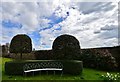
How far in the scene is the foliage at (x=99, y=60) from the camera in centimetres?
1730

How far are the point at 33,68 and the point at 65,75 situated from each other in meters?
1.90

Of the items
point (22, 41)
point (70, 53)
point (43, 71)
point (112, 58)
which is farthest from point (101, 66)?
point (22, 41)

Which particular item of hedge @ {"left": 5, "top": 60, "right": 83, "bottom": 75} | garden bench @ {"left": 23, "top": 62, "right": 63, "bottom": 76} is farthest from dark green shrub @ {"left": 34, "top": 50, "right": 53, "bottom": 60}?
hedge @ {"left": 5, "top": 60, "right": 83, "bottom": 75}

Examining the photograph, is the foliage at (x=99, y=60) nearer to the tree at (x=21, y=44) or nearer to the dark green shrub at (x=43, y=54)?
the dark green shrub at (x=43, y=54)

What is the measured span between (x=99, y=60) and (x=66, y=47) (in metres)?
3.85

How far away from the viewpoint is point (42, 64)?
14156mm

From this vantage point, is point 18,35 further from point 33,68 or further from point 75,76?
point 75,76

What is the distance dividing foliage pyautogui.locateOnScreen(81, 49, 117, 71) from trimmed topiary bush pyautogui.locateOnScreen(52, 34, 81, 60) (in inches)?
126

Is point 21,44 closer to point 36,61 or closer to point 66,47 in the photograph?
point 36,61

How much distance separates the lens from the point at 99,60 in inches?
686

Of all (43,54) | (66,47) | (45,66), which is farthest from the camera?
(43,54)

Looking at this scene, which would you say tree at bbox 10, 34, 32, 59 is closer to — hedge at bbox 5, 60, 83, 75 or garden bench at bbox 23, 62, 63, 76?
hedge at bbox 5, 60, 83, 75

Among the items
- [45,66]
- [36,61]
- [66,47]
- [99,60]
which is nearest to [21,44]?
[36,61]

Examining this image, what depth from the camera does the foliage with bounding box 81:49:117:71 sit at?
17.3 meters
